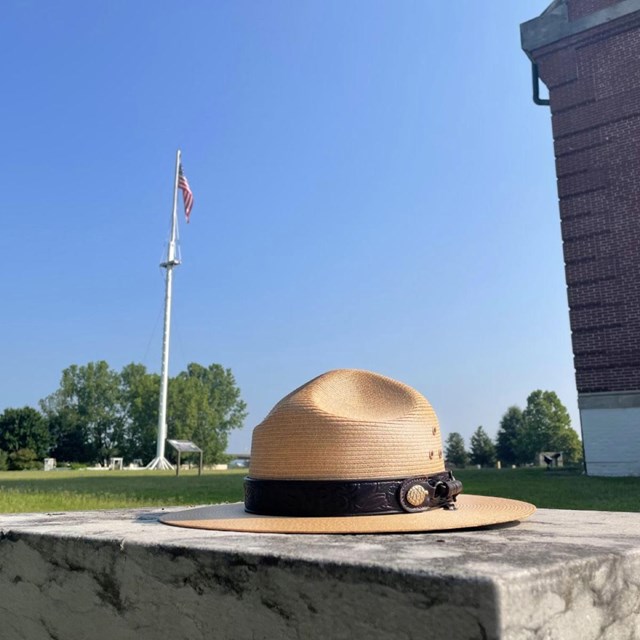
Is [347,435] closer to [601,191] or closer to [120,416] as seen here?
[601,191]

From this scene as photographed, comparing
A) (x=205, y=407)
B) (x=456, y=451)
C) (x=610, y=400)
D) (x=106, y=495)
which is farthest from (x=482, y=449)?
(x=106, y=495)

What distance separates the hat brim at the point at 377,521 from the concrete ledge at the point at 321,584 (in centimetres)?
5

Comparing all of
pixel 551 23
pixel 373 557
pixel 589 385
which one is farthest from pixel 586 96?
pixel 373 557

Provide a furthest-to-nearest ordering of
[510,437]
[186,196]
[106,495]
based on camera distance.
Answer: [510,437] < [186,196] < [106,495]

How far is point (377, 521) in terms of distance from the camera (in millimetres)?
1888

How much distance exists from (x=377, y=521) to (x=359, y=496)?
16 cm

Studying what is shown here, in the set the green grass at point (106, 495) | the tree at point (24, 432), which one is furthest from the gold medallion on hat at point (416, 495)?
the tree at point (24, 432)

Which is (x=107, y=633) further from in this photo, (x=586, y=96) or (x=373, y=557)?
(x=586, y=96)

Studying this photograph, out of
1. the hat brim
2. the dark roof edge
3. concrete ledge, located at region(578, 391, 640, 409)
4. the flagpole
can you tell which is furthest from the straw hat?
the flagpole

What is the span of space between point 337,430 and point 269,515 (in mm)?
417

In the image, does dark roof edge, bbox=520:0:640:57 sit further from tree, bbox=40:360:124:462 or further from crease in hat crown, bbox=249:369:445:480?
tree, bbox=40:360:124:462

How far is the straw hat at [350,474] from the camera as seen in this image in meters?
1.97

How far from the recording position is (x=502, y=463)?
1938 inches

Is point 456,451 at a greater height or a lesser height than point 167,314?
→ lesser
